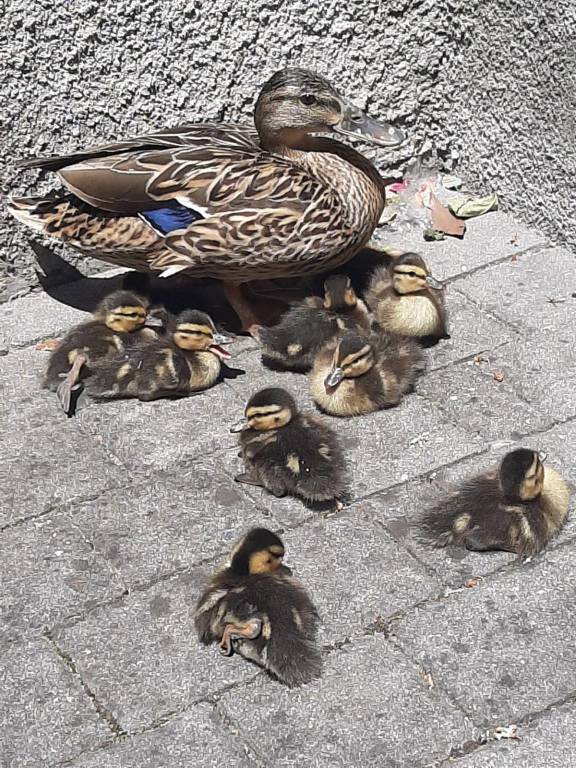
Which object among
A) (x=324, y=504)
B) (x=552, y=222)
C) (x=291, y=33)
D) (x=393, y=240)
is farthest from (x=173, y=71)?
(x=324, y=504)

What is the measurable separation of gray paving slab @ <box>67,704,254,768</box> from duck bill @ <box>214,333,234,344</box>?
1.94 metres

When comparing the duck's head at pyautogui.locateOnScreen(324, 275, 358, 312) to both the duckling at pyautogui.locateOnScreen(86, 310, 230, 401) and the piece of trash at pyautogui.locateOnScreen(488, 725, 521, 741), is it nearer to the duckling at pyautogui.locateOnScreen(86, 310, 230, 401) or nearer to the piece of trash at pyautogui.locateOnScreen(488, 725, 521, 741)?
the duckling at pyautogui.locateOnScreen(86, 310, 230, 401)

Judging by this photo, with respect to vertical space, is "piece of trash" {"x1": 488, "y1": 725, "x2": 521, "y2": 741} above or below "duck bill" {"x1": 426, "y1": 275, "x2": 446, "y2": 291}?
below

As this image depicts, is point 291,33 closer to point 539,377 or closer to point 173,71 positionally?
point 173,71

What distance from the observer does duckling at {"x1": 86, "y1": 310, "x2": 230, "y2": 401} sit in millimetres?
5145

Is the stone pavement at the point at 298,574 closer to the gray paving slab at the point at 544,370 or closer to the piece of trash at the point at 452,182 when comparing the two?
the gray paving slab at the point at 544,370

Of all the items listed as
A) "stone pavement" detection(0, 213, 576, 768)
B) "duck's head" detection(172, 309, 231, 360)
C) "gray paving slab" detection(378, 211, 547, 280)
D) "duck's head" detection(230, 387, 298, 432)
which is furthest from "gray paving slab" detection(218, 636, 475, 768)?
"gray paving slab" detection(378, 211, 547, 280)

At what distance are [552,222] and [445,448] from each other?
1899 mm

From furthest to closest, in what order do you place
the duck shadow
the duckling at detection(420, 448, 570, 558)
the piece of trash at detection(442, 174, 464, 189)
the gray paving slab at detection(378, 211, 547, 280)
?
the piece of trash at detection(442, 174, 464, 189) < the gray paving slab at detection(378, 211, 547, 280) < the duck shadow < the duckling at detection(420, 448, 570, 558)

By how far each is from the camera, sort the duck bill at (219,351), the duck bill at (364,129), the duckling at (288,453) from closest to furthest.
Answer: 1. the duckling at (288,453)
2. the duck bill at (219,351)
3. the duck bill at (364,129)

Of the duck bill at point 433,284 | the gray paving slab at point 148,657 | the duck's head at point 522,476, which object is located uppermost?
the duck's head at point 522,476

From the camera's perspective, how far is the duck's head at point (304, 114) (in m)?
5.43

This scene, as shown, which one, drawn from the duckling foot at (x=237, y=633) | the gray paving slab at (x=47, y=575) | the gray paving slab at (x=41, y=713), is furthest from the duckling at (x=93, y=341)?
the duckling foot at (x=237, y=633)

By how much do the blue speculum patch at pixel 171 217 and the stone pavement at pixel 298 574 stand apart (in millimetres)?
662
